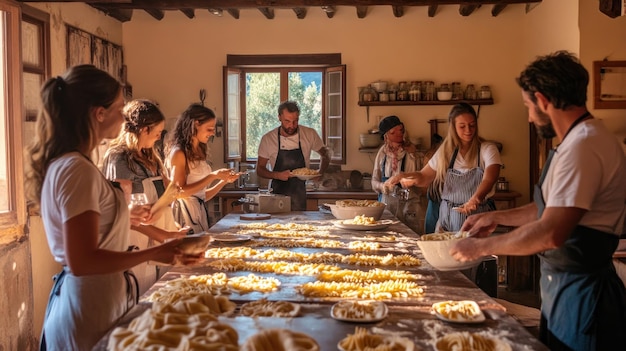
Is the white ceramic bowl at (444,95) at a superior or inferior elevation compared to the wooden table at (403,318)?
superior

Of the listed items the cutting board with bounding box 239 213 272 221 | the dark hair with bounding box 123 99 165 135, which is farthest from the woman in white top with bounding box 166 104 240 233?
the dark hair with bounding box 123 99 165 135

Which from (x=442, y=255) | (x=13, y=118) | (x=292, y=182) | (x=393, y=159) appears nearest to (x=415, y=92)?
(x=393, y=159)

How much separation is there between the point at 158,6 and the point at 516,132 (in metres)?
4.64

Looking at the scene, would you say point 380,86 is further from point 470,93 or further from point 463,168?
point 463,168

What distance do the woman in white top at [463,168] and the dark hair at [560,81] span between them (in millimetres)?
2093

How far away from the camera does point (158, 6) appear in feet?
23.7

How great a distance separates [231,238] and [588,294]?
87.1 inches

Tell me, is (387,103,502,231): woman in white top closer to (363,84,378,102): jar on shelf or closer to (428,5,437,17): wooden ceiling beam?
(363,84,378,102): jar on shelf

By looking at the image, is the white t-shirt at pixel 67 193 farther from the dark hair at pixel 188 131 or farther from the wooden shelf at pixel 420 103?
the wooden shelf at pixel 420 103

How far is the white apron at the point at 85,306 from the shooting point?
2.32m

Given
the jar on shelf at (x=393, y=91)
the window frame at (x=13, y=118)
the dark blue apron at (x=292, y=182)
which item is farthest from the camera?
the jar on shelf at (x=393, y=91)

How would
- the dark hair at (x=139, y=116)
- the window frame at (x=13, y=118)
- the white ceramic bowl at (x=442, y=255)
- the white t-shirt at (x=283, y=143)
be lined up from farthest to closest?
the white t-shirt at (x=283, y=143)
the window frame at (x=13, y=118)
the dark hair at (x=139, y=116)
the white ceramic bowl at (x=442, y=255)

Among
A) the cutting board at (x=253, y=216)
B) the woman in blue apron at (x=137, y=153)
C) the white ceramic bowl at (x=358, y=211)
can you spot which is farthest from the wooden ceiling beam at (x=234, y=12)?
the woman in blue apron at (x=137, y=153)

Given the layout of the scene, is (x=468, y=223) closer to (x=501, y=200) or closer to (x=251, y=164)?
(x=501, y=200)
